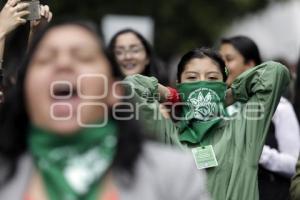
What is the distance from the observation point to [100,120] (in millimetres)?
3092

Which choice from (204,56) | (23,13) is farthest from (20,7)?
(204,56)

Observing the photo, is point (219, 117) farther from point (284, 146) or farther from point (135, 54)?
point (135, 54)

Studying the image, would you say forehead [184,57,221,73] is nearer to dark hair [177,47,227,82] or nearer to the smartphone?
dark hair [177,47,227,82]

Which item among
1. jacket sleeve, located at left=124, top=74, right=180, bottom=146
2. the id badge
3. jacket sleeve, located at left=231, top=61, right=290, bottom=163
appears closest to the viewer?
jacket sleeve, located at left=124, top=74, right=180, bottom=146

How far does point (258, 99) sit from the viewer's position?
516 centimetres

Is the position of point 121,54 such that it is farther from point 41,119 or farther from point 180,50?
point 180,50

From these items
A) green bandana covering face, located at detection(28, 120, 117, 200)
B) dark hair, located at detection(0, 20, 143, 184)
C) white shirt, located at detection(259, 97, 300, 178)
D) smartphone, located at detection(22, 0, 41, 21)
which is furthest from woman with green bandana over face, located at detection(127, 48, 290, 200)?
green bandana covering face, located at detection(28, 120, 117, 200)

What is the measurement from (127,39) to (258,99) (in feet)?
7.14

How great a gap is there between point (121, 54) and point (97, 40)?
3883 millimetres

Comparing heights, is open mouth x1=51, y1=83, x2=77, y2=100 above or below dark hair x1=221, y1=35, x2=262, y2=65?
below

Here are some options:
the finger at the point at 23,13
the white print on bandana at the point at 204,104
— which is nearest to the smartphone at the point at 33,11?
the finger at the point at 23,13

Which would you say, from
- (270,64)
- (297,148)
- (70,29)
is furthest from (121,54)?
(70,29)

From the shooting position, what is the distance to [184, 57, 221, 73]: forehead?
528 centimetres

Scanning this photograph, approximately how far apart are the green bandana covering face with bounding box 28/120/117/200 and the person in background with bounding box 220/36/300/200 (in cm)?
299
